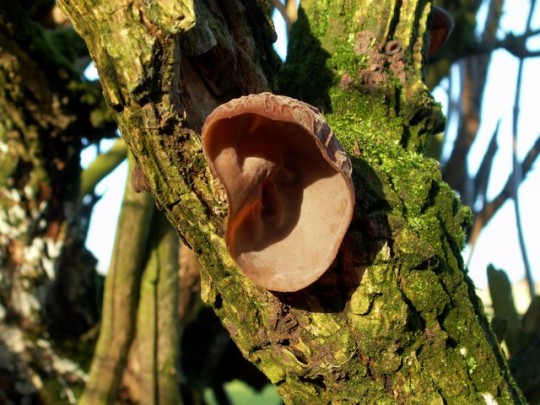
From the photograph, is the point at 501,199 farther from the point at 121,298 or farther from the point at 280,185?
the point at 280,185

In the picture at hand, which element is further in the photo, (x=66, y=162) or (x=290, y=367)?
(x=66, y=162)

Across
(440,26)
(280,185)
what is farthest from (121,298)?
(280,185)

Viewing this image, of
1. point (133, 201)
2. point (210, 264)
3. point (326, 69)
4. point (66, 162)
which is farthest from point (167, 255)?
point (210, 264)

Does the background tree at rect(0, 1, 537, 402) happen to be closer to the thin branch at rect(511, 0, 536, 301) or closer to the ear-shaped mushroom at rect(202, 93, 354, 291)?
the ear-shaped mushroom at rect(202, 93, 354, 291)

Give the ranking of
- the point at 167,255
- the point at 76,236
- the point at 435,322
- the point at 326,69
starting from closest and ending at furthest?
1. the point at 435,322
2. the point at 326,69
3. the point at 167,255
4. the point at 76,236

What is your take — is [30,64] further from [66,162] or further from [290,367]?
[290,367]

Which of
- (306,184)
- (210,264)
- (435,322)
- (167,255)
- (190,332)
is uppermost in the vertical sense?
(306,184)
